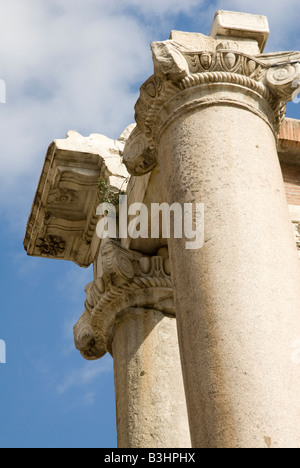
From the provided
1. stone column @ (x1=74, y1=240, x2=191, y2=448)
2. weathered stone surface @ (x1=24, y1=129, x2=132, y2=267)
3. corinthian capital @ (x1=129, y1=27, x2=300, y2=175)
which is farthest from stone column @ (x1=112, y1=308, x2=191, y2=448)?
corinthian capital @ (x1=129, y1=27, x2=300, y2=175)

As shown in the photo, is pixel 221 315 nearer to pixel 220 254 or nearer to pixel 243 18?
pixel 220 254

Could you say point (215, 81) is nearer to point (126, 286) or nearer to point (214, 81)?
point (214, 81)

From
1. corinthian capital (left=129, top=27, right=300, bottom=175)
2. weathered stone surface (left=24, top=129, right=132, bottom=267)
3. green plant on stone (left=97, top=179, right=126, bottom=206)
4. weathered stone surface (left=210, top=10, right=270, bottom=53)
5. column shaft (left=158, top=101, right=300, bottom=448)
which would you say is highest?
weathered stone surface (left=24, top=129, right=132, bottom=267)

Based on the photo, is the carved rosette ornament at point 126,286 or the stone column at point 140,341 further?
the carved rosette ornament at point 126,286

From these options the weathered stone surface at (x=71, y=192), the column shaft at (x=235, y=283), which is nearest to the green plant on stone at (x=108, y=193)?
the weathered stone surface at (x=71, y=192)

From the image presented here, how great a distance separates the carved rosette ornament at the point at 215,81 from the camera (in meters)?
7.23

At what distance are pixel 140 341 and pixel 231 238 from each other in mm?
3708

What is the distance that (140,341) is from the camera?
31.6 feet

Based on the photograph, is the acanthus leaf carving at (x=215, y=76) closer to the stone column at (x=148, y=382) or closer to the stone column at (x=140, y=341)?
the stone column at (x=140, y=341)

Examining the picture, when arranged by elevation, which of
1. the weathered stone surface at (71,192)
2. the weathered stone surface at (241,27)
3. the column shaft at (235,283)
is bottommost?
the column shaft at (235,283)

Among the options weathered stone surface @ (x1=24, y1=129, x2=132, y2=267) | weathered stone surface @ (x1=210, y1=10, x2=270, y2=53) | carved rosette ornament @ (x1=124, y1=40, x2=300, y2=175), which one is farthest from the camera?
weathered stone surface @ (x1=24, y1=129, x2=132, y2=267)

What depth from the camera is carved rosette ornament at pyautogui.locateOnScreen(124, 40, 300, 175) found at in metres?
7.23

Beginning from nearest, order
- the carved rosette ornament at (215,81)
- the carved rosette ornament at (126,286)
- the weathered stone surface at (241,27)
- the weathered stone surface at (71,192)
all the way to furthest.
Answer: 1. the carved rosette ornament at (215,81)
2. the weathered stone surface at (241,27)
3. the carved rosette ornament at (126,286)
4. the weathered stone surface at (71,192)

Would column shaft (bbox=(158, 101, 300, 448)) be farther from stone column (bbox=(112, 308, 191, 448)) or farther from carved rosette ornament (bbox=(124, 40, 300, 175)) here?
stone column (bbox=(112, 308, 191, 448))
